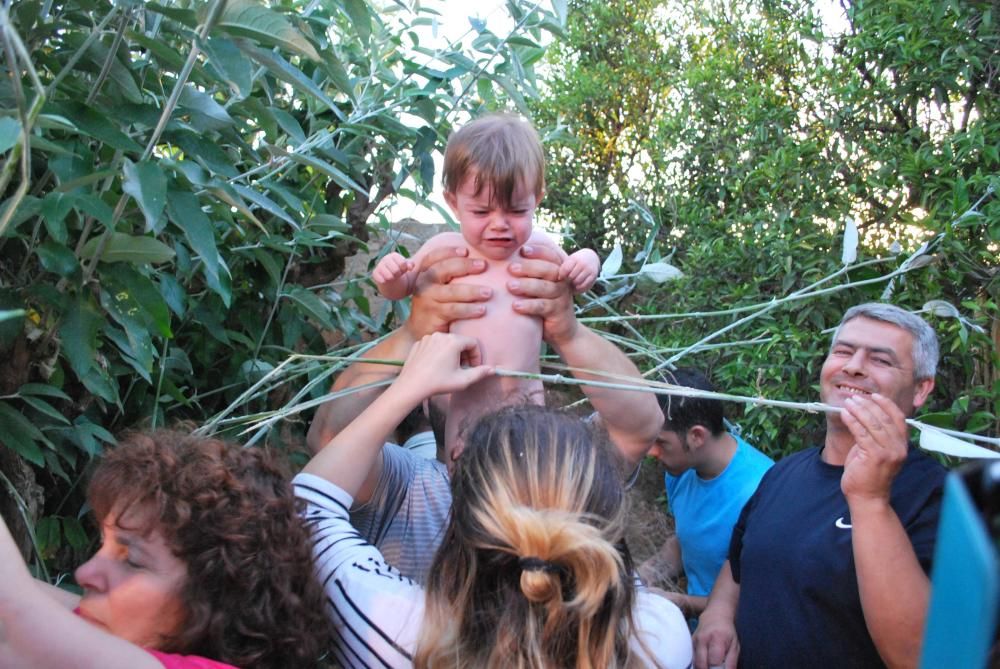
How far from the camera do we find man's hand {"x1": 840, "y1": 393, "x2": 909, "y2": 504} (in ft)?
5.39

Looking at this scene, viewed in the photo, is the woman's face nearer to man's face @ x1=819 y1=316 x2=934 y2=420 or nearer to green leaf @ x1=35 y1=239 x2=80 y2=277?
green leaf @ x1=35 y1=239 x2=80 y2=277

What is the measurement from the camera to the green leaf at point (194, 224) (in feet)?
5.34

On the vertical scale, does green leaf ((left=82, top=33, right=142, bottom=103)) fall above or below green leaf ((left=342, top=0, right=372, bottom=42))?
below

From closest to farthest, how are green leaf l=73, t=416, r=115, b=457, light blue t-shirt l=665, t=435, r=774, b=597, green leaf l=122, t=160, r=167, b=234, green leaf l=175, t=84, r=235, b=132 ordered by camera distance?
1. green leaf l=122, t=160, r=167, b=234
2. green leaf l=175, t=84, r=235, b=132
3. green leaf l=73, t=416, r=115, b=457
4. light blue t-shirt l=665, t=435, r=774, b=597

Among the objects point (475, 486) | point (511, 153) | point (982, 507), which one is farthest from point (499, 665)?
point (511, 153)

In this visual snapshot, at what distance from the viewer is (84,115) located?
158cm

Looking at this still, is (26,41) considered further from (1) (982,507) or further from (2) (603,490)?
(1) (982,507)

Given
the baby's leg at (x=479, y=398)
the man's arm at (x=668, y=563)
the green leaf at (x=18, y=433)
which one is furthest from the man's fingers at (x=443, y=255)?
the man's arm at (x=668, y=563)

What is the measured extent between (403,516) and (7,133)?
1.03m

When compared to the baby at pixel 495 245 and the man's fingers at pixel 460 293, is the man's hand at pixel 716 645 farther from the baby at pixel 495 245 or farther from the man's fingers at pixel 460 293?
the man's fingers at pixel 460 293

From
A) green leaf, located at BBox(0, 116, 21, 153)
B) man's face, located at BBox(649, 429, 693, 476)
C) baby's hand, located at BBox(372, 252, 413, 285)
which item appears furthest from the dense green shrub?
→ man's face, located at BBox(649, 429, 693, 476)

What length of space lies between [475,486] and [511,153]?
3.06 ft

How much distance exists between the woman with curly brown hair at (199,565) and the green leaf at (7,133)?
457 millimetres

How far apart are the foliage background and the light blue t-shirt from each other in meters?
0.25
